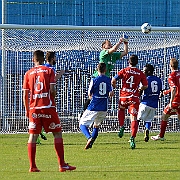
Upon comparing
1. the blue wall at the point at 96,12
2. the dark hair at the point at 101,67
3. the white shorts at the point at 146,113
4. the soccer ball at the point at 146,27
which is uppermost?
the blue wall at the point at 96,12

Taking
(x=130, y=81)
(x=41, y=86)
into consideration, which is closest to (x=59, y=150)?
(x=41, y=86)

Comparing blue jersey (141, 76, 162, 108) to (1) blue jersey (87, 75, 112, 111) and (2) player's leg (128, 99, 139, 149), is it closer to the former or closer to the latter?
(2) player's leg (128, 99, 139, 149)

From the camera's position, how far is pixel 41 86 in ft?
36.2

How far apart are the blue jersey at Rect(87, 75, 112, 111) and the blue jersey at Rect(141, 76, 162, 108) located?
113 inches

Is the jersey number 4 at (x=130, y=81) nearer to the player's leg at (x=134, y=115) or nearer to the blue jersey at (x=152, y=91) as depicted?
the player's leg at (x=134, y=115)

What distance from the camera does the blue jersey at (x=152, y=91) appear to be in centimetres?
1756

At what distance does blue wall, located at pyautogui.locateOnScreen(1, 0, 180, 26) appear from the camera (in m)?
24.5

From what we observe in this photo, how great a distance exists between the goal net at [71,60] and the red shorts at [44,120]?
7677mm

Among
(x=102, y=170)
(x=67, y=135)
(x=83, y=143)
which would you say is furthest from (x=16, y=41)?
(x=102, y=170)

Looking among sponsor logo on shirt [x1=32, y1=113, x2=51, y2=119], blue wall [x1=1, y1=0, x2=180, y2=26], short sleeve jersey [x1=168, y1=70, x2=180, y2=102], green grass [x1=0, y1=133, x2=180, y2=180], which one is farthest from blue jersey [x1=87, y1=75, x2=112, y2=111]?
blue wall [x1=1, y1=0, x2=180, y2=26]

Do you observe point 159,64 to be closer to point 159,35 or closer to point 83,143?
point 159,35

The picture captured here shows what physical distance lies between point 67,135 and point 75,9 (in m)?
7.05

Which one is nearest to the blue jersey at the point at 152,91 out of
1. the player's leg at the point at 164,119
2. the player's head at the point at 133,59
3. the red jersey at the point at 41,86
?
the player's leg at the point at 164,119

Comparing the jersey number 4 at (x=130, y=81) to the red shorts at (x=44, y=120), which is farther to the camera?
the jersey number 4 at (x=130, y=81)
